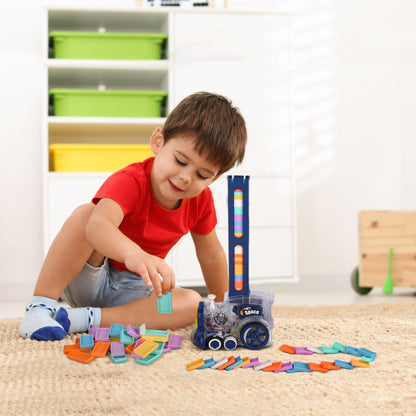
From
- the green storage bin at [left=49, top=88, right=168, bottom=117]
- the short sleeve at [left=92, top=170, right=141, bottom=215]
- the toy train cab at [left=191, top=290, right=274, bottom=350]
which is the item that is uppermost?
the green storage bin at [left=49, top=88, right=168, bottom=117]

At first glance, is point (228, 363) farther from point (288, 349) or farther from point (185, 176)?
point (185, 176)

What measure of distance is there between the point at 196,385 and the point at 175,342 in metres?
0.21

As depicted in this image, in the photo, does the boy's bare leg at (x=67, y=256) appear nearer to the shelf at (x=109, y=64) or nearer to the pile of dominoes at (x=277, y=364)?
the pile of dominoes at (x=277, y=364)

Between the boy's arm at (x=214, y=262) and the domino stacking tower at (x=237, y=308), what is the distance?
10.2 inches

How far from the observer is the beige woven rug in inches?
23.3

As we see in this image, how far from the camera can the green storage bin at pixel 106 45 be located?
69.0 inches

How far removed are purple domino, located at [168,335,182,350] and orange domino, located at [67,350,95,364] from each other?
0.44 feet

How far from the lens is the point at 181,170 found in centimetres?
91

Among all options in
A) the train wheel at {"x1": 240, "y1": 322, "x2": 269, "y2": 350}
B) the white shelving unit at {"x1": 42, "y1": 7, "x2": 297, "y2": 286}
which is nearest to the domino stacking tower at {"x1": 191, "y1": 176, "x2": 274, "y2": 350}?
the train wheel at {"x1": 240, "y1": 322, "x2": 269, "y2": 350}

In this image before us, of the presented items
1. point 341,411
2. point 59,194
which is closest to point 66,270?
point 341,411

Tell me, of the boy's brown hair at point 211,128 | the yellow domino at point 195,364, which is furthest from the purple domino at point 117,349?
the boy's brown hair at point 211,128

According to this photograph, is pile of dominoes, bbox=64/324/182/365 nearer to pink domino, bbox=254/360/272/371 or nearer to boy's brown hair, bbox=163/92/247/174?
pink domino, bbox=254/360/272/371

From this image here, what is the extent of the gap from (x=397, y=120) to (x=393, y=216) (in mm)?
664

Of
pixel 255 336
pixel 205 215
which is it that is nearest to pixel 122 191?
pixel 205 215
